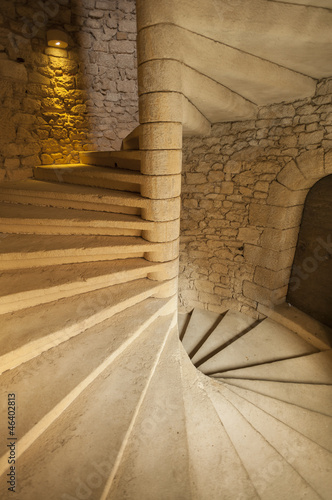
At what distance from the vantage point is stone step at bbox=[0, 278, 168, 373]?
1597mm

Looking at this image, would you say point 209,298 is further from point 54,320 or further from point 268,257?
point 54,320

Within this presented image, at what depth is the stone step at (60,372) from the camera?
1369mm

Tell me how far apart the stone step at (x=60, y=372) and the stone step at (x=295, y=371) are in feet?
5.34

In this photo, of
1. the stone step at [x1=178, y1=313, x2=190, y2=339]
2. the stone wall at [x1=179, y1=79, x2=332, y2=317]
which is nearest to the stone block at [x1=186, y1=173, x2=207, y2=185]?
the stone wall at [x1=179, y1=79, x2=332, y2=317]

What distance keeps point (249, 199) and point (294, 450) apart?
2.92 m

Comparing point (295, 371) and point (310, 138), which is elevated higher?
point (310, 138)

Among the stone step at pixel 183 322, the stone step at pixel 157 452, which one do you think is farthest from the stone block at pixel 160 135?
the stone step at pixel 183 322

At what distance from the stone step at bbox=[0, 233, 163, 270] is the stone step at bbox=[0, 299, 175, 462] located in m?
0.61

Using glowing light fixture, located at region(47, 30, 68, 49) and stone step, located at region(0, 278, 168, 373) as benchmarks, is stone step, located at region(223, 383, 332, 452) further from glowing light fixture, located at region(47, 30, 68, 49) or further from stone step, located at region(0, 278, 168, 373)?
glowing light fixture, located at region(47, 30, 68, 49)

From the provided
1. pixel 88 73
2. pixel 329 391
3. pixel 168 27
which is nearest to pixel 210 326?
pixel 329 391

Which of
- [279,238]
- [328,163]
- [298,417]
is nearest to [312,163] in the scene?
[328,163]

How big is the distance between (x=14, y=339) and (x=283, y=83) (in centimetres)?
335

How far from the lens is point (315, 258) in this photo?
3676 millimetres

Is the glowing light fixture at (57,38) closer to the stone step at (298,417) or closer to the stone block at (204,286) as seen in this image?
the stone block at (204,286)
